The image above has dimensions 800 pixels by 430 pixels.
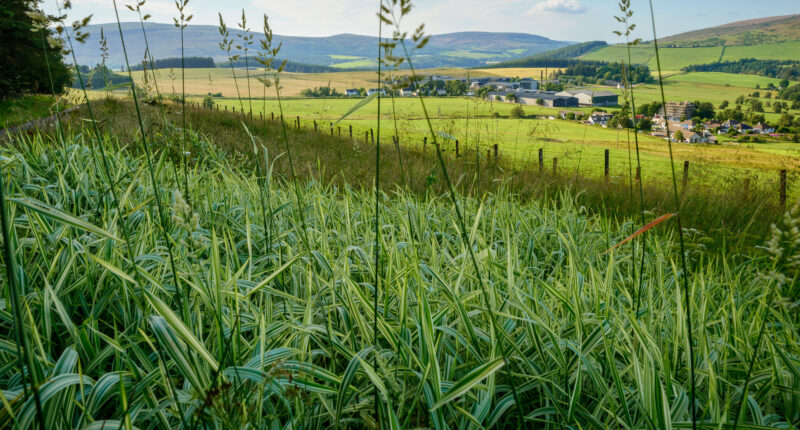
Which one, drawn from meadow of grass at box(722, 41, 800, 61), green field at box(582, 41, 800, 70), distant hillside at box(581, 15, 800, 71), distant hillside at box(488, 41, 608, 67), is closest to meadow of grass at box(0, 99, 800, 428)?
distant hillside at box(488, 41, 608, 67)

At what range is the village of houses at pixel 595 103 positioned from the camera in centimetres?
329

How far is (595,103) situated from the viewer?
13.3 m

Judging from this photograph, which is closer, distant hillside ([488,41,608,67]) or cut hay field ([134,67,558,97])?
cut hay field ([134,67,558,97])

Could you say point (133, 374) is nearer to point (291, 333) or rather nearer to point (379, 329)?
point (291, 333)

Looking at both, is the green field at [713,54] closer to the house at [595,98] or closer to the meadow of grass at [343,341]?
the house at [595,98]

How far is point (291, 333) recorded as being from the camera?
5.69 ft

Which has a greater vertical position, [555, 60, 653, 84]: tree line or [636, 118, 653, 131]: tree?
[555, 60, 653, 84]: tree line

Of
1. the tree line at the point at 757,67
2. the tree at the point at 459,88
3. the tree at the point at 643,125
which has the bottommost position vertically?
the tree at the point at 643,125

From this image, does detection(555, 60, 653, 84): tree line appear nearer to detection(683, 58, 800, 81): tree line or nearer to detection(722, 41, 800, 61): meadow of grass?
detection(683, 58, 800, 81): tree line

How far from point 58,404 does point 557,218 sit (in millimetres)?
3475

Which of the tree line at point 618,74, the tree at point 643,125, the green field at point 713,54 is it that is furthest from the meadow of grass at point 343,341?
the green field at point 713,54

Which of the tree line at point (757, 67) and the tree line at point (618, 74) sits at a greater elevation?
the tree line at point (757, 67)

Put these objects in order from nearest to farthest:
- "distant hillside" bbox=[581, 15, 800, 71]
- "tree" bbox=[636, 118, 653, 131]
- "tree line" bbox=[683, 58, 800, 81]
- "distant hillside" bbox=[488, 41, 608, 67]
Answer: "tree" bbox=[636, 118, 653, 131] → "distant hillside" bbox=[488, 41, 608, 67] → "tree line" bbox=[683, 58, 800, 81] → "distant hillside" bbox=[581, 15, 800, 71]

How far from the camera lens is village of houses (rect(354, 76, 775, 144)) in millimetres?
3286
